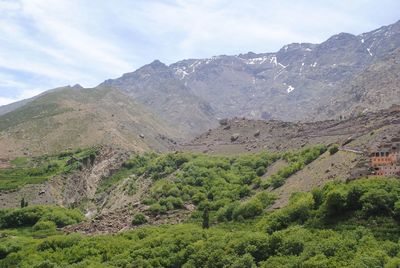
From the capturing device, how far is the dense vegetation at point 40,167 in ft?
386

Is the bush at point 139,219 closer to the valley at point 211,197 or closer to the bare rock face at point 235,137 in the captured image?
the valley at point 211,197

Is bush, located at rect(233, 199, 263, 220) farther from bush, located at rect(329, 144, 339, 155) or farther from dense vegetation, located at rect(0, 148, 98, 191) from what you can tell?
dense vegetation, located at rect(0, 148, 98, 191)

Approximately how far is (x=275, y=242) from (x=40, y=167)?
89874 mm

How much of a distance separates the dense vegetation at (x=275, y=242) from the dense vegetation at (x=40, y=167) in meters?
41.0

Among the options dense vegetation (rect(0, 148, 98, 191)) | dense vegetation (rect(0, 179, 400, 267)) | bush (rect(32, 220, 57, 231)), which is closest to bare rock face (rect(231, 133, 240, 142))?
dense vegetation (rect(0, 148, 98, 191))

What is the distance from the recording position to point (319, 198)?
65.9 m

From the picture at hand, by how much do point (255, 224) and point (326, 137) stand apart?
43769mm

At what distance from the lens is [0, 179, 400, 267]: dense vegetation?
52.0 m

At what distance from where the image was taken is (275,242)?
2303 inches

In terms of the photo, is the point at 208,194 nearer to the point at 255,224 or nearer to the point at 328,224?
the point at 255,224

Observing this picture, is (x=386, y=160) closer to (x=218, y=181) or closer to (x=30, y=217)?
(x=218, y=181)

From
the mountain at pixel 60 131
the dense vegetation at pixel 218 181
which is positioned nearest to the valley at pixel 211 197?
the dense vegetation at pixel 218 181

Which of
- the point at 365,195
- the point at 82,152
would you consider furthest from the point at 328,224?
the point at 82,152

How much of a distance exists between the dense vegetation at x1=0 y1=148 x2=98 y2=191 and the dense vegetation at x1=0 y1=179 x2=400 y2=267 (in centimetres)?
4100
